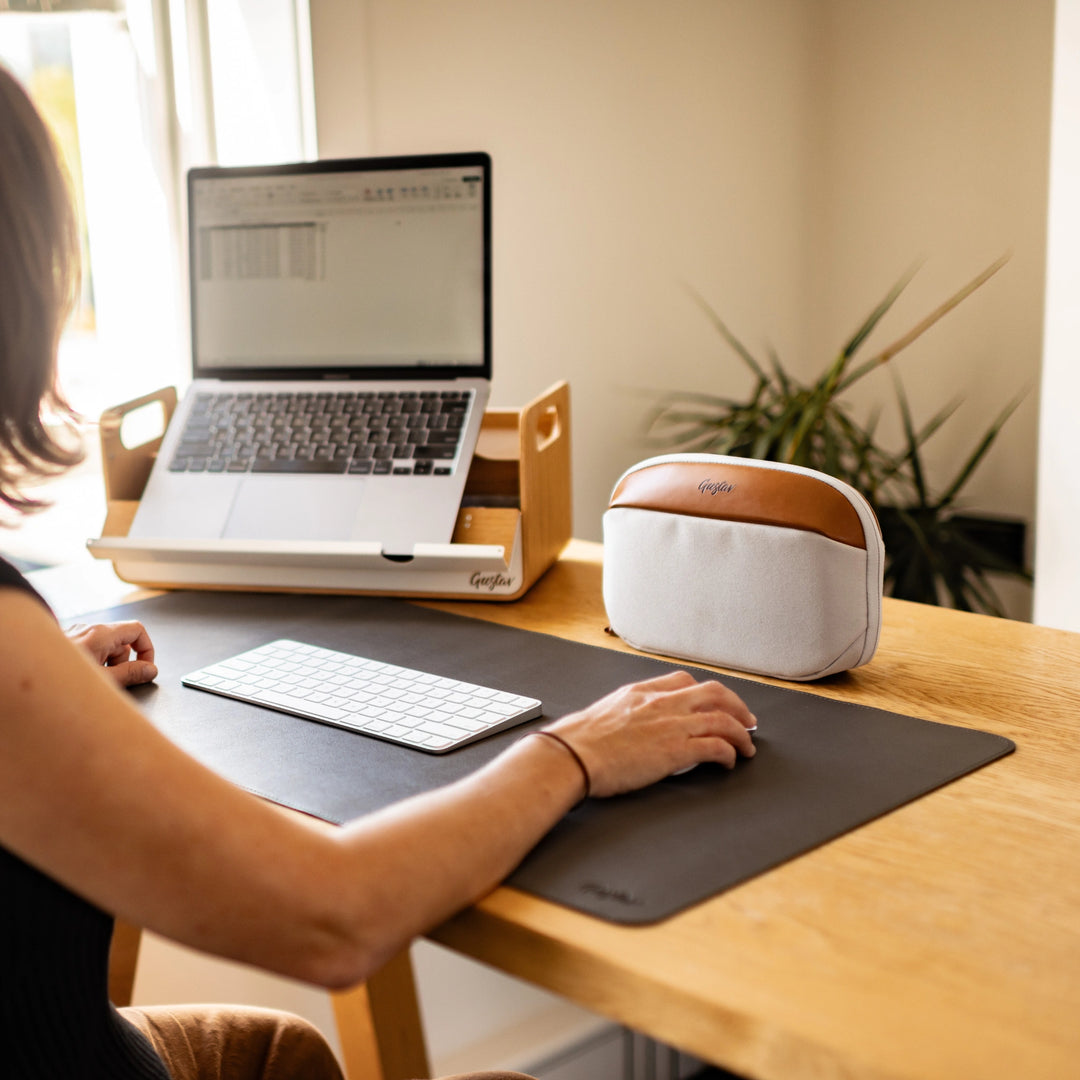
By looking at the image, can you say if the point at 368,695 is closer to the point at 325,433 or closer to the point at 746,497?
the point at 746,497

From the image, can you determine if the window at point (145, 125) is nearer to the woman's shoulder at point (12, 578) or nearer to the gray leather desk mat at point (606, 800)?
the gray leather desk mat at point (606, 800)

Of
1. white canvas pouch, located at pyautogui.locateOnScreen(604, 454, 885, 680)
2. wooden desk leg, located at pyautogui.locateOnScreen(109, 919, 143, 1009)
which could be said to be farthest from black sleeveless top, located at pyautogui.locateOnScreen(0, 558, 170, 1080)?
wooden desk leg, located at pyautogui.locateOnScreen(109, 919, 143, 1009)

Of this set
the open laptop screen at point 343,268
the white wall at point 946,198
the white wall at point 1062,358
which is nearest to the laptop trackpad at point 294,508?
the open laptop screen at point 343,268

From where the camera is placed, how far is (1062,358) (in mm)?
1929

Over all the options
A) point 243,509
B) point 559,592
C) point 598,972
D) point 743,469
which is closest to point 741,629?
point 743,469

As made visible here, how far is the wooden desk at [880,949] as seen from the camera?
0.53 meters

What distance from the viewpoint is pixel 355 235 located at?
141cm

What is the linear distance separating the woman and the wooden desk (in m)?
0.06

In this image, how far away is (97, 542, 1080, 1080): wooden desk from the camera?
53 cm

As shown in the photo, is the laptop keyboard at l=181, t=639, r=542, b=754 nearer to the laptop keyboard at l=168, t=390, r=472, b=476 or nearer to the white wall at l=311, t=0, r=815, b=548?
the laptop keyboard at l=168, t=390, r=472, b=476

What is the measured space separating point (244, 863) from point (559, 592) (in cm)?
77

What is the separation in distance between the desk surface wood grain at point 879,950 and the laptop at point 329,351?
0.70 meters

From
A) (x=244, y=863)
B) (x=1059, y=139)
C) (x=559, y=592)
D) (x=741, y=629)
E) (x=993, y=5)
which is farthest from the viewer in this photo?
(x=993, y=5)

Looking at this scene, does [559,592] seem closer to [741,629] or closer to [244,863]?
[741,629]
